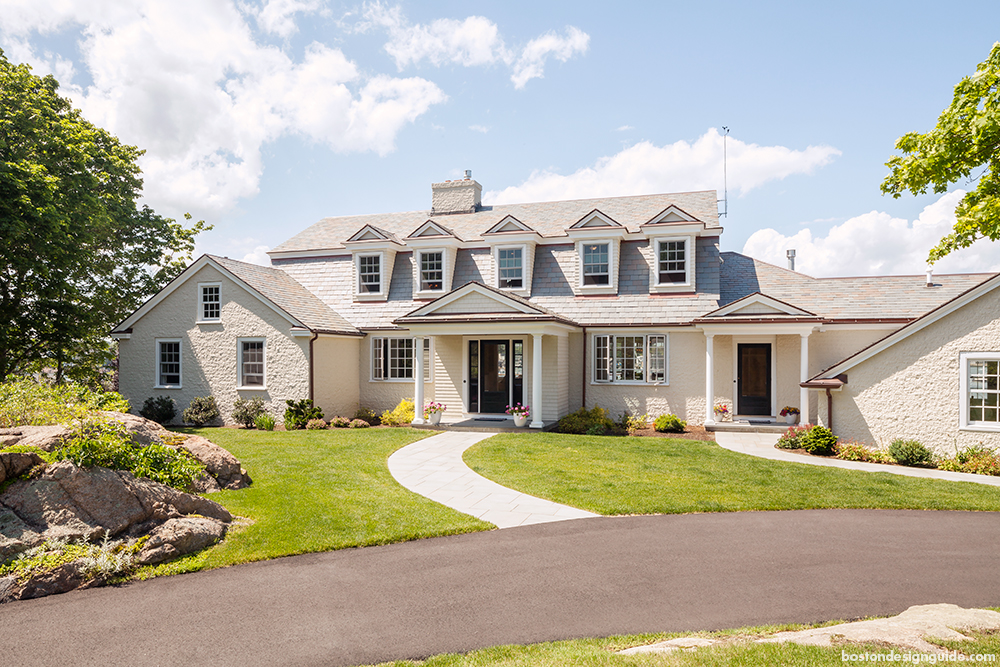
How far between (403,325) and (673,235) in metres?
9.78

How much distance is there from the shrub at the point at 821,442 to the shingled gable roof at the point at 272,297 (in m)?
14.9

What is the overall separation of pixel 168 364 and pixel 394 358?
8.27m

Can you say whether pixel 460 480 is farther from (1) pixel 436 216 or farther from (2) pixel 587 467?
(1) pixel 436 216

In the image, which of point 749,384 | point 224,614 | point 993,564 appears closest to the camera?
point 224,614

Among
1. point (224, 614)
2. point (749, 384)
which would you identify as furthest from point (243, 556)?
point (749, 384)

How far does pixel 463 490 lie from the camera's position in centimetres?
1055

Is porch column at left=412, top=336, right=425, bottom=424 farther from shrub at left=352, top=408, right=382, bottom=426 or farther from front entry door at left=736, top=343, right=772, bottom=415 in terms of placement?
front entry door at left=736, top=343, right=772, bottom=415

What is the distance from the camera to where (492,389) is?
20359mm

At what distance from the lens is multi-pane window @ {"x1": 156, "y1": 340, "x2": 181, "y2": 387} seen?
21328 millimetres

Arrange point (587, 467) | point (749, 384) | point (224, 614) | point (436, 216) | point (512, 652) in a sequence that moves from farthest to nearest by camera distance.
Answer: point (436, 216)
point (749, 384)
point (587, 467)
point (224, 614)
point (512, 652)

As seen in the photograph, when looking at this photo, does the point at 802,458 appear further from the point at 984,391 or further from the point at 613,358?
the point at 613,358

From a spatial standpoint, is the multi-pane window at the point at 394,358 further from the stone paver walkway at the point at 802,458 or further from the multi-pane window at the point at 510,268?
the stone paver walkway at the point at 802,458

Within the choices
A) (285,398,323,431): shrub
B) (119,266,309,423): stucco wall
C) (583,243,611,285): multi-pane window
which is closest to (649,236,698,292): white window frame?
(583,243,611,285): multi-pane window

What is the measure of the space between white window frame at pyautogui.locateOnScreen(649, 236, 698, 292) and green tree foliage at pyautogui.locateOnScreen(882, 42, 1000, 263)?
1015 centimetres
